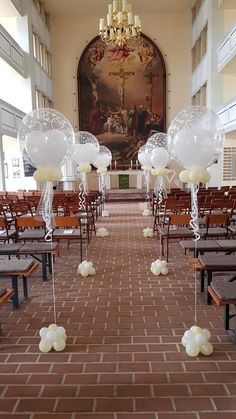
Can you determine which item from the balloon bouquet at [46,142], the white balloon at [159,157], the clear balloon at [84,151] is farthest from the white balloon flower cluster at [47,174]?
the white balloon at [159,157]

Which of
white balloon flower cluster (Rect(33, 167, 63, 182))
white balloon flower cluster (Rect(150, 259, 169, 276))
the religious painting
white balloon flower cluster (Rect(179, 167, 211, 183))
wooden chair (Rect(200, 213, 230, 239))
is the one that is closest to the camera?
white balloon flower cluster (Rect(179, 167, 211, 183))

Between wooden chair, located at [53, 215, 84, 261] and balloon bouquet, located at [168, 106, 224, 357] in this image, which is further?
wooden chair, located at [53, 215, 84, 261]

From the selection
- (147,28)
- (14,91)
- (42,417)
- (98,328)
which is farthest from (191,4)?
(42,417)

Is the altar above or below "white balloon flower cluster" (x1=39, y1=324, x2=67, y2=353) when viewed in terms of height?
above

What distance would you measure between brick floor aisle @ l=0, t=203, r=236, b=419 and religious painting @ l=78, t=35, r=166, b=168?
699 inches

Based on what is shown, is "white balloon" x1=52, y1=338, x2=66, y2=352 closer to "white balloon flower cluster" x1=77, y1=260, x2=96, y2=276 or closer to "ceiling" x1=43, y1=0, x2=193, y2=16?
"white balloon flower cluster" x1=77, y1=260, x2=96, y2=276

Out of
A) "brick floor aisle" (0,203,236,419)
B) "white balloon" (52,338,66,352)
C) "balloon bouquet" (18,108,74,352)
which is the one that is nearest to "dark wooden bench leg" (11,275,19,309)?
"brick floor aisle" (0,203,236,419)

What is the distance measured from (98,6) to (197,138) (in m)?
20.3

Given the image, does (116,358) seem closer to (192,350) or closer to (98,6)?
(192,350)

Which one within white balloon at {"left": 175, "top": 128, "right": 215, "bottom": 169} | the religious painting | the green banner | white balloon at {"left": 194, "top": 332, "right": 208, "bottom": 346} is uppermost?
the religious painting

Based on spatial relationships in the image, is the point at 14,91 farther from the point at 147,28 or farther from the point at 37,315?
the point at 37,315

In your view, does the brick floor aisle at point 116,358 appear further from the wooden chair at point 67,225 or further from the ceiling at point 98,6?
the ceiling at point 98,6

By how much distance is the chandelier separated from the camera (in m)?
13.9

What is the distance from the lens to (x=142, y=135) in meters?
23.3
